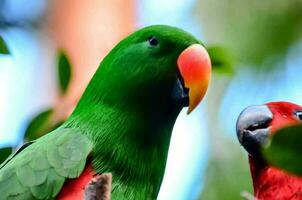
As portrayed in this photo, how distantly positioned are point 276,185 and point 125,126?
20.6 inches

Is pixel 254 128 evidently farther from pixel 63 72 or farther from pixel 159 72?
pixel 63 72

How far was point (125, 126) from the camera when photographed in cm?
193

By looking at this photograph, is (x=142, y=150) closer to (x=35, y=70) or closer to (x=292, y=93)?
(x=35, y=70)

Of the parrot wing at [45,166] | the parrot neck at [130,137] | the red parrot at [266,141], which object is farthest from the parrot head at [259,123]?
the parrot wing at [45,166]

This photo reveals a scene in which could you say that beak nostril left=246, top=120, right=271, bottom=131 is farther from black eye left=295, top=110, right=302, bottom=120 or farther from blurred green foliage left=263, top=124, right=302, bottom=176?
blurred green foliage left=263, top=124, right=302, bottom=176

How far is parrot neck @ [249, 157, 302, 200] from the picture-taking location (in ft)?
6.98

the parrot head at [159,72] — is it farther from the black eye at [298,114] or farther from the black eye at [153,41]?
the black eye at [298,114]

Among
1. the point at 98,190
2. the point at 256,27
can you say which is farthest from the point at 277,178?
the point at 256,27

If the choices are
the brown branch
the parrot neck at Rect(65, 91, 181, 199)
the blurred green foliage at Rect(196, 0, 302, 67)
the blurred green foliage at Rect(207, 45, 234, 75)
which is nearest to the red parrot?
the blurred green foliage at Rect(207, 45, 234, 75)

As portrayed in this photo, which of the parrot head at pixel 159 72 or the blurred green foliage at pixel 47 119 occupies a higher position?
the parrot head at pixel 159 72

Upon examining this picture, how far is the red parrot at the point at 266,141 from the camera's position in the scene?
213cm

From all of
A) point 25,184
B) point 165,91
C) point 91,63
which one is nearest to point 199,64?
point 165,91

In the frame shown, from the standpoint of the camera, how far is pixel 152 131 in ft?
6.39

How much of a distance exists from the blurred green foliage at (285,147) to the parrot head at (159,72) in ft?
3.22
